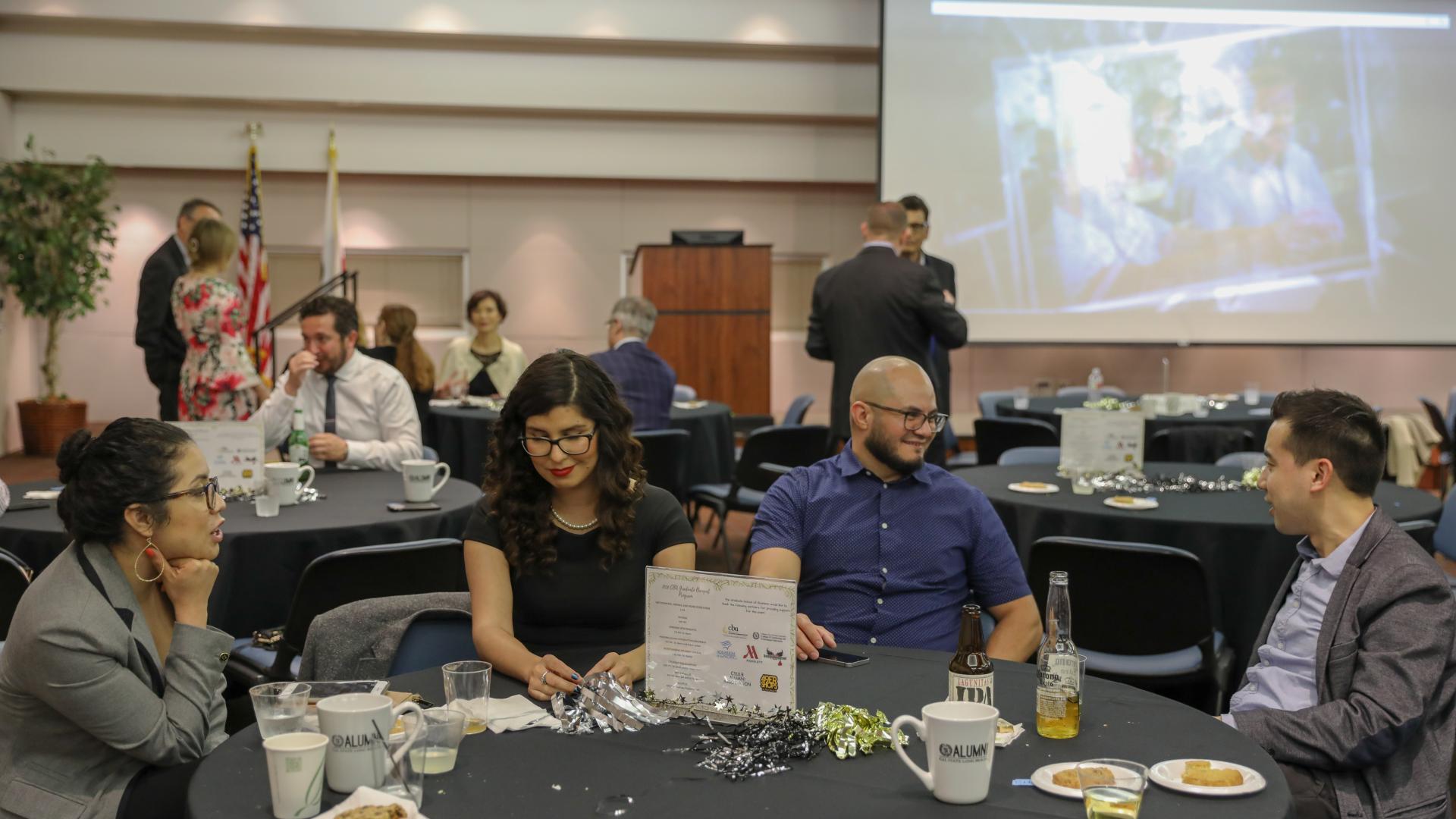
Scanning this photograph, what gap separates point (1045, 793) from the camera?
160cm

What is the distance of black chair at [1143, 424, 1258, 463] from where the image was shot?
6797 millimetres

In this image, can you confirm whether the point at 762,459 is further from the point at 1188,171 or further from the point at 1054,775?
the point at 1188,171

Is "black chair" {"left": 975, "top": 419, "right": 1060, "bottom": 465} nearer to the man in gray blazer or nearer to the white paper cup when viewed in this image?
the man in gray blazer

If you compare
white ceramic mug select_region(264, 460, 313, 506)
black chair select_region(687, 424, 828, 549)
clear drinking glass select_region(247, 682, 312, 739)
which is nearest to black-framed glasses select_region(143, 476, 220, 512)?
clear drinking glass select_region(247, 682, 312, 739)

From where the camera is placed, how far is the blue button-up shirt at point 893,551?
8.99 ft

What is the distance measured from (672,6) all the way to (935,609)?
9009mm

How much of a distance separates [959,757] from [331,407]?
11.8 feet

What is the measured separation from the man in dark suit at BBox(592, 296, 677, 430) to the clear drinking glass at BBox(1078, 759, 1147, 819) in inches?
189

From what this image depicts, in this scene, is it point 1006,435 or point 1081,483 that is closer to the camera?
point 1081,483

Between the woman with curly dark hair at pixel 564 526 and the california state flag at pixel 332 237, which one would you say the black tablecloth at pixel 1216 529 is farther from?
the california state flag at pixel 332 237

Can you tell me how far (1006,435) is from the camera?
655 cm

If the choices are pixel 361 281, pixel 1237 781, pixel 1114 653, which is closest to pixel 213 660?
pixel 1237 781

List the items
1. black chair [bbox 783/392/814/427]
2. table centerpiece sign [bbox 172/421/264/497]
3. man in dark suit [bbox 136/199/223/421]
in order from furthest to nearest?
black chair [bbox 783/392/814/427] < man in dark suit [bbox 136/199/223/421] < table centerpiece sign [bbox 172/421/264/497]

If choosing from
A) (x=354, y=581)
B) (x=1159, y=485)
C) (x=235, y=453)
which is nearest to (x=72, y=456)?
(x=354, y=581)
